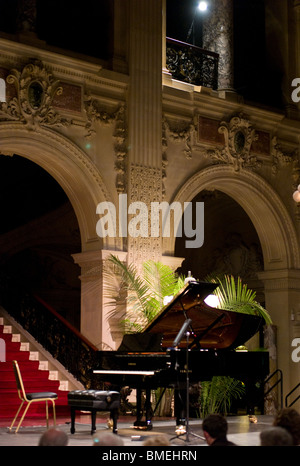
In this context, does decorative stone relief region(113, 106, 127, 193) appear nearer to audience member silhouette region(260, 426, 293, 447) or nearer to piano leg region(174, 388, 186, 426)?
piano leg region(174, 388, 186, 426)

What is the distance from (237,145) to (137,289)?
3957 millimetres

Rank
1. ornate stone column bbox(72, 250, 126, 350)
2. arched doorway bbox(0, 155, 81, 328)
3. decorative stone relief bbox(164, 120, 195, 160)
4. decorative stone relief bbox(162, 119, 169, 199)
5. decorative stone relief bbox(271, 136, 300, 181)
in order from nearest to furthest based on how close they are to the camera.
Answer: ornate stone column bbox(72, 250, 126, 350) < decorative stone relief bbox(162, 119, 169, 199) < decorative stone relief bbox(164, 120, 195, 160) < decorative stone relief bbox(271, 136, 300, 181) < arched doorway bbox(0, 155, 81, 328)

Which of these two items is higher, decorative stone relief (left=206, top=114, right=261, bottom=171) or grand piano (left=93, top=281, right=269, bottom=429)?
decorative stone relief (left=206, top=114, right=261, bottom=171)

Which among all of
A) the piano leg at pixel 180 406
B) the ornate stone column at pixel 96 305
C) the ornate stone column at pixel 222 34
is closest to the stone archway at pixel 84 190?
the ornate stone column at pixel 96 305

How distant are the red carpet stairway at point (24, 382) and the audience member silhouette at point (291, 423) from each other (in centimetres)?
577

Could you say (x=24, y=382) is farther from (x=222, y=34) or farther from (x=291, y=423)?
(x=222, y=34)

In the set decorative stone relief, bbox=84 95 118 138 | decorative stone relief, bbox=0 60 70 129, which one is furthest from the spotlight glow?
decorative stone relief, bbox=0 60 70 129

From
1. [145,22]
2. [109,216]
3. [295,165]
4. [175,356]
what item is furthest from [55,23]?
[175,356]

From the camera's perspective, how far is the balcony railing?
42.3 feet

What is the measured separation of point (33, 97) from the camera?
1061cm

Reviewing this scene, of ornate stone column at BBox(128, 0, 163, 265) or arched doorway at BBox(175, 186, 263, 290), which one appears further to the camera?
arched doorway at BBox(175, 186, 263, 290)

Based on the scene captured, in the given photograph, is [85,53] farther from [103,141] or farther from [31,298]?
[31,298]

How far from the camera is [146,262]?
11.2 m

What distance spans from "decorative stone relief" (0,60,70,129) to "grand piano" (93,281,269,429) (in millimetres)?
3681
